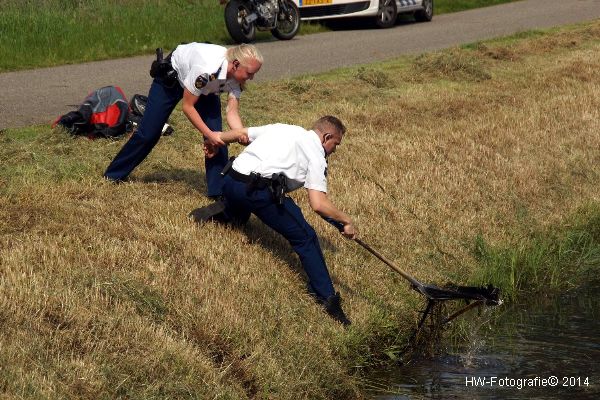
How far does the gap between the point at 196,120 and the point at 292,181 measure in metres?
1.26

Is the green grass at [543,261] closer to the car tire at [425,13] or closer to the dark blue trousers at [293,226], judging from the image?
the dark blue trousers at [293,226]

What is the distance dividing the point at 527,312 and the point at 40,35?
36.4 ft

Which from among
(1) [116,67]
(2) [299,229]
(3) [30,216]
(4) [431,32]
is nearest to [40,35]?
(1) [116,67]

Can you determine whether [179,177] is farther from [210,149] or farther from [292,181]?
[292,181]

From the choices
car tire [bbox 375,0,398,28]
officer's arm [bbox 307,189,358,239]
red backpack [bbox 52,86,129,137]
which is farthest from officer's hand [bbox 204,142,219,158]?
car tire [bbox 375,0,398,28]

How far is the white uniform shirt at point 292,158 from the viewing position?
7558 mm

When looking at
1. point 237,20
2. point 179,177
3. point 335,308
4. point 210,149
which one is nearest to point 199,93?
point 210,149

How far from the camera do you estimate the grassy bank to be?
57.3 ft

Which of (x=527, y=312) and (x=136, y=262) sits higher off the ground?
(x=136, y=262)

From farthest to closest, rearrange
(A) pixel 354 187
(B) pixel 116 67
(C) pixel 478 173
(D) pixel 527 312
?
1. (B) pixel 116 67
2. (C) pixel 478 173
3. (A) pixel 354 187
4. (D) pixel 527 312

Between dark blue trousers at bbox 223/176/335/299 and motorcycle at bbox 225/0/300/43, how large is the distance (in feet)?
38.9

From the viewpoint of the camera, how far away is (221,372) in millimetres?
6660

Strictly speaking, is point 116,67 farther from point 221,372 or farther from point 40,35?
point 221,372

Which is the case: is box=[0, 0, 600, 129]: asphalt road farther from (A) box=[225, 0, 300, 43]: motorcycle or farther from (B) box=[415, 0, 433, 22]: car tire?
(A) box=[225, 0, 300, 43]: motorcycle
